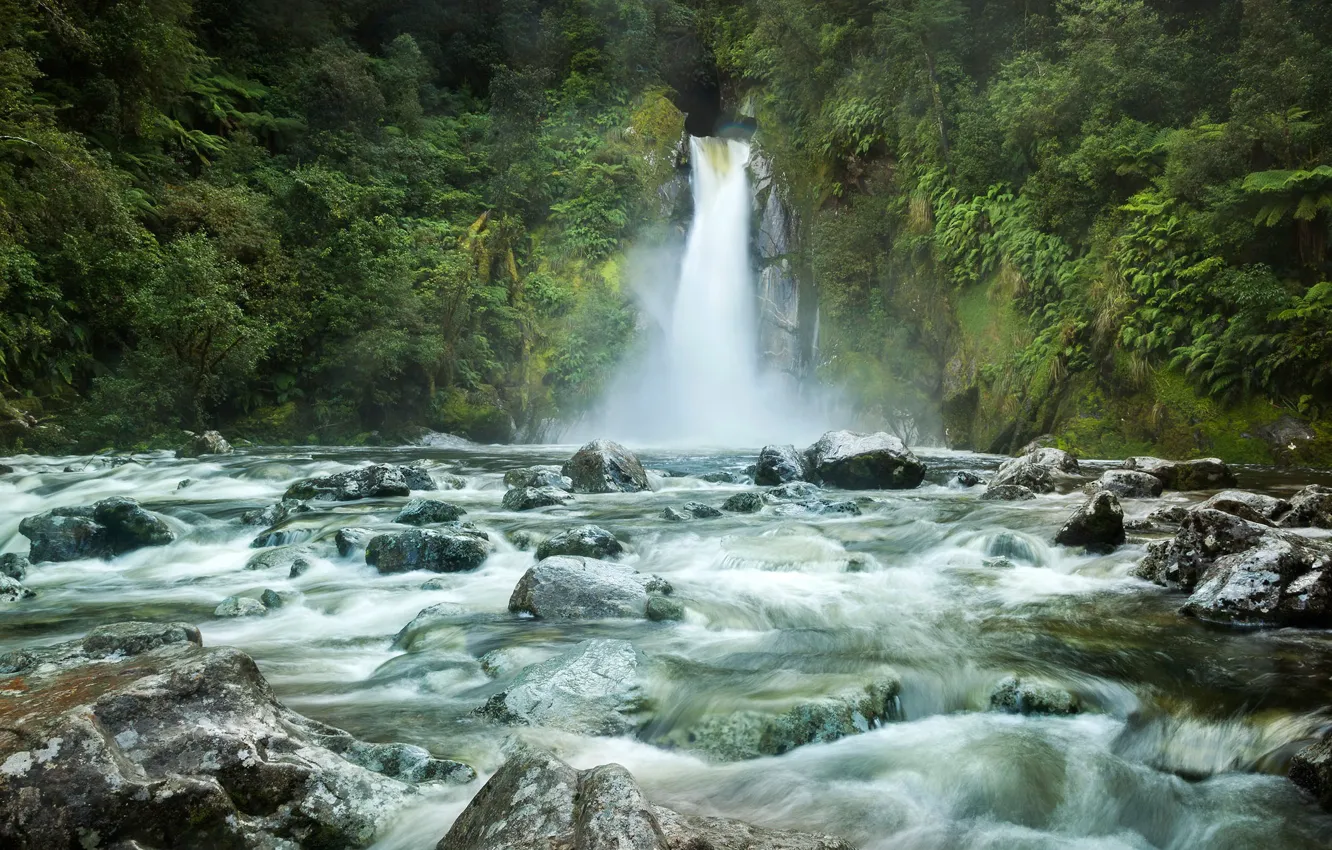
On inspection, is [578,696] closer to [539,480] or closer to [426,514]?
[426,514]

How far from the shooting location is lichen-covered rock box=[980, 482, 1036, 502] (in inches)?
397

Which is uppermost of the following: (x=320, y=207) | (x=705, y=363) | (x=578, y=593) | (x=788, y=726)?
(x=320, y=207)

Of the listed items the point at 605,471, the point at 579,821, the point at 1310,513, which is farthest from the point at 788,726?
the point at 605,471

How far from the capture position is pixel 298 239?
20250 millimetres

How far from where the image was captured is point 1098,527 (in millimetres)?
7137

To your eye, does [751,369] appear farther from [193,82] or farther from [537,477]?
[193,82]

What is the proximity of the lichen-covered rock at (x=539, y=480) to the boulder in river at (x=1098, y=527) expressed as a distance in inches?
269

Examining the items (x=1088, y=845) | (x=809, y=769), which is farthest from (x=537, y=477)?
(x=1088, y=845)

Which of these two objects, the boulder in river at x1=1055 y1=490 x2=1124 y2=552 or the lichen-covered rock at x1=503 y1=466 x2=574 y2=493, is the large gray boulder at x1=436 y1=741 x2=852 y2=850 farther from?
the lichen-covered rock at x1=503 y1=466 x2=574 y2=493

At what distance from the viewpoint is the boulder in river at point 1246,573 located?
4984mm

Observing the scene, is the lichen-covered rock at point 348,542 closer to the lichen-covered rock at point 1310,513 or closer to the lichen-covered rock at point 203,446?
the lichen-covered rock at point 1310,513

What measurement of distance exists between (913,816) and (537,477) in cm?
921

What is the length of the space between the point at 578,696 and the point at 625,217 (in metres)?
23.8

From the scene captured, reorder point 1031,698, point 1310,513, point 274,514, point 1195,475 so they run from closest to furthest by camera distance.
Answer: point 1031,698
point 1310,513
point 274,514
point 1195,475
